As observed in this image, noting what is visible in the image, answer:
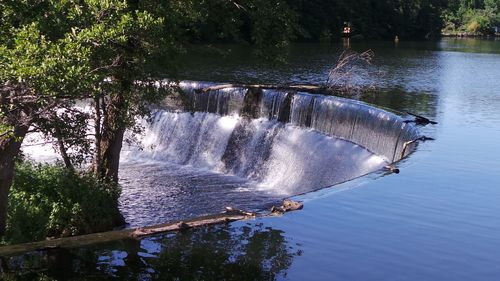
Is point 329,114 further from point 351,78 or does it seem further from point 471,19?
point 471,19

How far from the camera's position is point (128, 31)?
7.27 m

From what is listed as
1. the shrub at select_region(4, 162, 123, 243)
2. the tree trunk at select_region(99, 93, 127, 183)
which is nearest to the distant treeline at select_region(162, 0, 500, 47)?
the tree trunk at select_region(99, 93, 127, 183)

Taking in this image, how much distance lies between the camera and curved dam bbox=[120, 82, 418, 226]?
48.8 feet

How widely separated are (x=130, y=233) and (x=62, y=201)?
316cm

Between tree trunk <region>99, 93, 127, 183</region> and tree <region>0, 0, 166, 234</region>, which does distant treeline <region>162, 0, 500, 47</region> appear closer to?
tree trunk <region>99, 93, 127, 183</region>

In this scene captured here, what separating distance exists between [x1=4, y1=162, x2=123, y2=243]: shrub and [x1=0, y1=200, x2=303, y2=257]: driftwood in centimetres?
216

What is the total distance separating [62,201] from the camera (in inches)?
443

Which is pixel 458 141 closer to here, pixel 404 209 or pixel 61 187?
pixel 404 209

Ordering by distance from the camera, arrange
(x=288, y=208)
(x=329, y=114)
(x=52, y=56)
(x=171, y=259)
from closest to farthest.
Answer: (x=52, y=56) < (x=171, y=259) < (x=288, y=208) < (x=329, y=114)

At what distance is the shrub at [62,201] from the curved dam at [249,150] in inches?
52.6

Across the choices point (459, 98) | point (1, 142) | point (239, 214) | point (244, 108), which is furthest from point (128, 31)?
point (459, 98)

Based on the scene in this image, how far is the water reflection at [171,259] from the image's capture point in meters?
7.45

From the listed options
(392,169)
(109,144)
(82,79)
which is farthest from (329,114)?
(82,79)

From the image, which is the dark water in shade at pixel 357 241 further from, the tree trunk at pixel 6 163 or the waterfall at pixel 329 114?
the tree trunk at pixel 6 163
